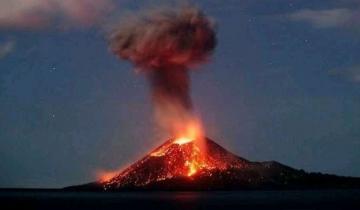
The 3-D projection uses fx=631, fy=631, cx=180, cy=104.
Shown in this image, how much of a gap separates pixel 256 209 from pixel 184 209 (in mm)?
18478

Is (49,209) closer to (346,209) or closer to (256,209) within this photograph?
(256,209)

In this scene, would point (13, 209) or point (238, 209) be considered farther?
point (238, 209)

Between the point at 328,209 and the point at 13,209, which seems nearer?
the point at 13,209

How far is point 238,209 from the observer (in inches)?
6201

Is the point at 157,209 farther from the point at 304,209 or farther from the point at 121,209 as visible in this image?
the point at 304,209

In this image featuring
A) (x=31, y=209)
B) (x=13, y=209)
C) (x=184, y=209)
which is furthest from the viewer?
(x=184, y=209)

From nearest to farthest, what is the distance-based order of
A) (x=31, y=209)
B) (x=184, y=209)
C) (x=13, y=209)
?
(x=13, y=209)
(x=31, y=209)
(x=184, y=209)

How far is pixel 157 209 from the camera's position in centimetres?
15638

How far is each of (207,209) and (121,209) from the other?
70.3 feet

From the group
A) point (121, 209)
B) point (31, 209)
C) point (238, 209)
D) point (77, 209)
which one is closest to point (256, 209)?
point (238, 209)

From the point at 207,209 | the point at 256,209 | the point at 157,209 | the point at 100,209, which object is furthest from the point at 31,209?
the point at 256,209

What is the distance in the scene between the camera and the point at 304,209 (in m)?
144

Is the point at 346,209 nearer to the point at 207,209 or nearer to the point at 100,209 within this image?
the point at 207,209

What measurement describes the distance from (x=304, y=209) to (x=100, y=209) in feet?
159
